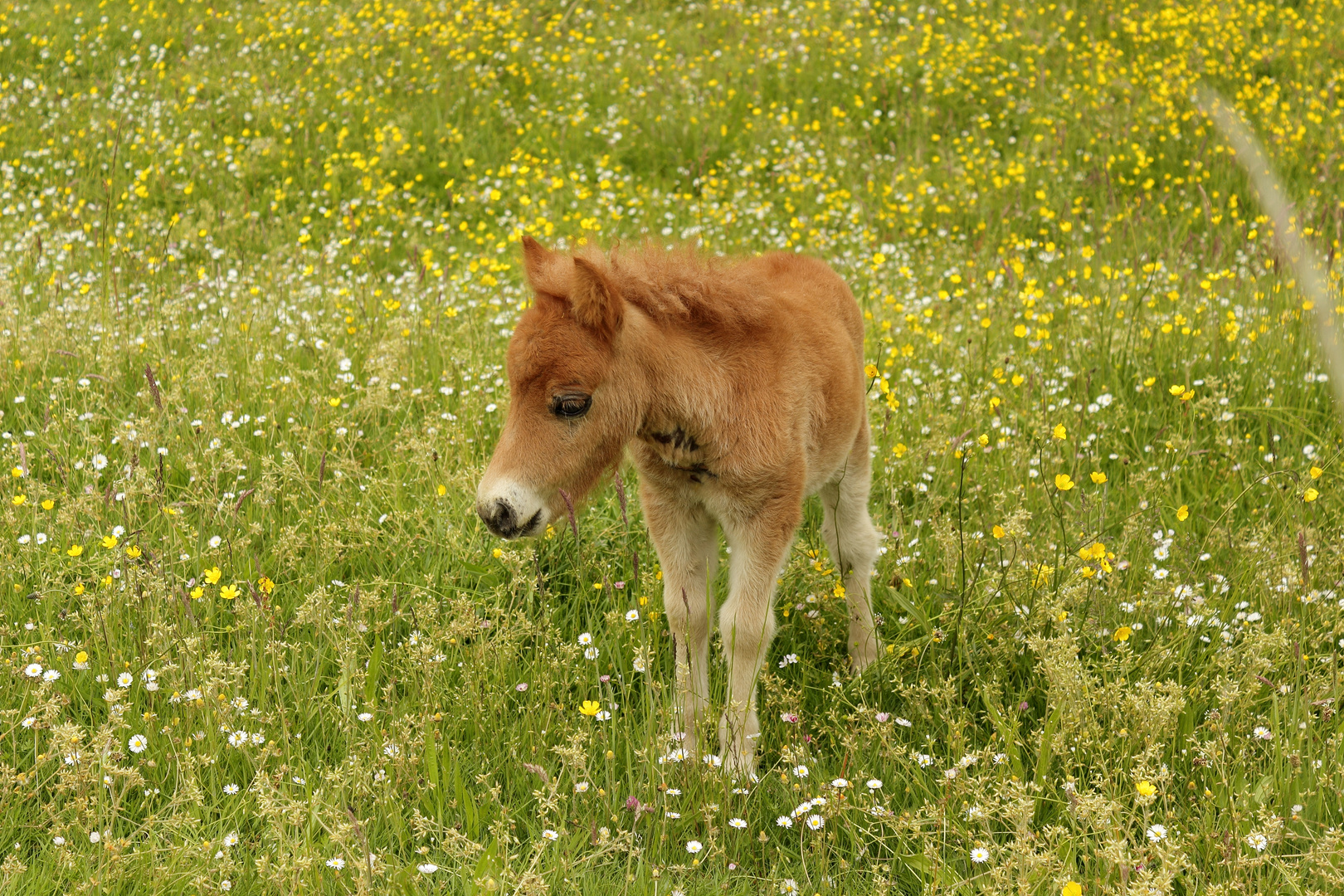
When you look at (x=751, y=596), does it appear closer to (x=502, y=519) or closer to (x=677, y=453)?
(x=677, y=453)

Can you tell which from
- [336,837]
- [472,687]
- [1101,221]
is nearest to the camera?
[336,837]

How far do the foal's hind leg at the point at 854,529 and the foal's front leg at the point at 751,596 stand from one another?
0.63 meters

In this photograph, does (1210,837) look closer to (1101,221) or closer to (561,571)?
(561,571)

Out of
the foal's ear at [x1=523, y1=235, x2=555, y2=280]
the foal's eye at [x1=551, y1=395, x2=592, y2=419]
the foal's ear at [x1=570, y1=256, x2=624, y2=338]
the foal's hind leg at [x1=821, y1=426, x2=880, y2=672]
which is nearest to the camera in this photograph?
the foal's ear at [x1=570, y1=256, x2=624, y2=338]

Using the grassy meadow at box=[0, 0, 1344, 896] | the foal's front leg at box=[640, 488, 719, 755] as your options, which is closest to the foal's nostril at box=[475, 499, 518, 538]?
the grassy meadow at box=[0, 0, 1344, 896]

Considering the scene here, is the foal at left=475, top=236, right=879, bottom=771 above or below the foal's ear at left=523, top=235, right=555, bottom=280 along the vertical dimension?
below

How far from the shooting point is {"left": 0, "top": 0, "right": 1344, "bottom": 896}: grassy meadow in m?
2.71

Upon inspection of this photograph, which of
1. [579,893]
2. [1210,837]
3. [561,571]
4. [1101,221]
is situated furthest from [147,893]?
[1101,221]

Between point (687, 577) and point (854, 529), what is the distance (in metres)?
0.80

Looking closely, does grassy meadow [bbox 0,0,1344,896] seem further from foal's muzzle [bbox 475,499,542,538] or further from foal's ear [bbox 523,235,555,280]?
foal's muzzle [bbox 475,499,542,538]

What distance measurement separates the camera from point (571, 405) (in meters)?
2.80

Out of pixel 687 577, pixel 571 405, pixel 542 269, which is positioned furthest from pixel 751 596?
pixel 542 269

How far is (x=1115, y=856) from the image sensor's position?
83.7 inches

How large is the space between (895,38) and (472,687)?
8.44 m
